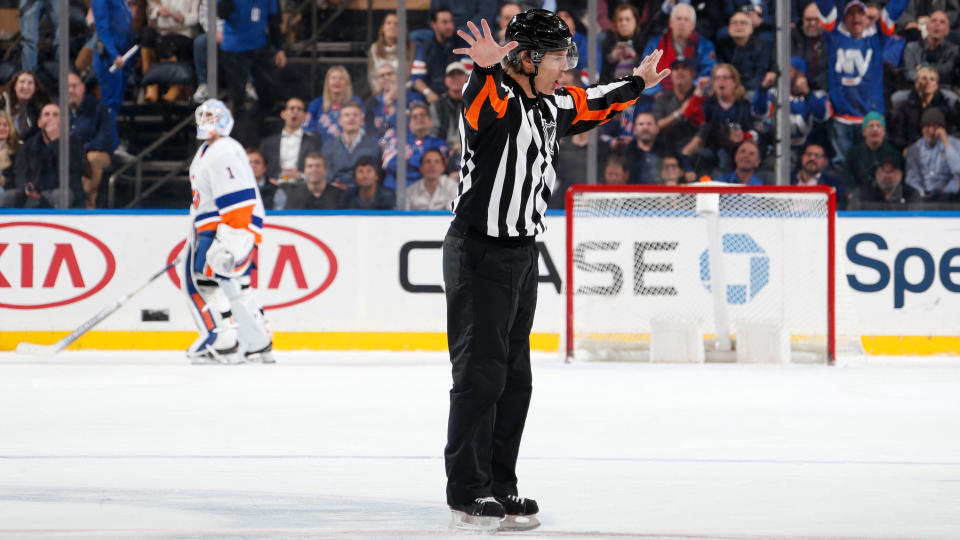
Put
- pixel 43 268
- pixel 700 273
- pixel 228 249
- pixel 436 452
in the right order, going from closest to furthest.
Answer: pixel 436 452, pixel 228 249, pixel 700 273, pixel 43 268

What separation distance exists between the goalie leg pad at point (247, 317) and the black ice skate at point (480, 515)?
5.18m

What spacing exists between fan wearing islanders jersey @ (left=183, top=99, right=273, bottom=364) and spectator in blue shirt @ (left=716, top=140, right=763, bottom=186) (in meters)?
3.03

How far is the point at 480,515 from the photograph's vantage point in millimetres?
3621

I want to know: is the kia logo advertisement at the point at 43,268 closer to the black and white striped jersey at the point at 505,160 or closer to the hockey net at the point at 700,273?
the hockey net at the point at 700,273

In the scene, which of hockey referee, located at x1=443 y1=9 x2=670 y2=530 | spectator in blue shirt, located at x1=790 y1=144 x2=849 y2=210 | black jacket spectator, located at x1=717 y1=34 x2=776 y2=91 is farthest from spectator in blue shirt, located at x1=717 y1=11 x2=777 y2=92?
hockey referee, located at x1=443 y1=9 x2=670 y2=530

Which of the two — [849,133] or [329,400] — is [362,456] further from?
[849,133]

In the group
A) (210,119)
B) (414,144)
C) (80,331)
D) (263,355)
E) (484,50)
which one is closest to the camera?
(484,50)

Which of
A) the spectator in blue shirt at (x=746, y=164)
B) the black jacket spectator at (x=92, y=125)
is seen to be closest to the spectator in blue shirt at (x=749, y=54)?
the spectator in blue shirt at (x=746, y=164)

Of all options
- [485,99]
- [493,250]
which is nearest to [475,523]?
[493,250]

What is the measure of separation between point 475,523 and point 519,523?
0.42 ft

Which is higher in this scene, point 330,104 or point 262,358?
point 330,104

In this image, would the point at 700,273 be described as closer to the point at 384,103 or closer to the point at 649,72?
the point at 384,103

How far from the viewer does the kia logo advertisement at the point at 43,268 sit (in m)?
9.55

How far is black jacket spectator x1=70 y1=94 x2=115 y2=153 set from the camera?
9.78 m
